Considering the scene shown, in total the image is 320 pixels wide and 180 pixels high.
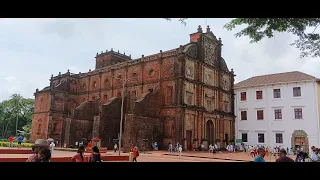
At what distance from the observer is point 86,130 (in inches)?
1414

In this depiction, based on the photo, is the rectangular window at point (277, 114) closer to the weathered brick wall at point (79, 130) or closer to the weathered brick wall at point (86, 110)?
the weathered brick wall at point (86, 110)

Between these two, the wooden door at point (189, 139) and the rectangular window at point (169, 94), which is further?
the rectangular window at point (169, 94)

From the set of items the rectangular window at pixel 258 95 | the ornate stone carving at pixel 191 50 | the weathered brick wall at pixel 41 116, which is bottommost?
the weathered brick wall at pixel 41 116

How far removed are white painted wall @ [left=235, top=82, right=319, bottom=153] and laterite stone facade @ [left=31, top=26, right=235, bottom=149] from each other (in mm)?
2447

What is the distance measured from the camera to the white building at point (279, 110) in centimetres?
3092

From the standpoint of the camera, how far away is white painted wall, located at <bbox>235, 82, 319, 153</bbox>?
1211 inches

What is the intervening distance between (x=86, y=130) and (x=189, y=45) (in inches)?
651

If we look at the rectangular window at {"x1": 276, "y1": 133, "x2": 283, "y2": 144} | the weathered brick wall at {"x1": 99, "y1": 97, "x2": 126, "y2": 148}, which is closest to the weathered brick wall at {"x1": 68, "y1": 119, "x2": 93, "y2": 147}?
the weathered brick wall at {"x1": 99, "y1": 97, "x2": 126, "y2": 148}

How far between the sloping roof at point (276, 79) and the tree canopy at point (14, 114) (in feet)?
158

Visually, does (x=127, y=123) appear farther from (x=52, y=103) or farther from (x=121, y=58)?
(x=121, y=58)

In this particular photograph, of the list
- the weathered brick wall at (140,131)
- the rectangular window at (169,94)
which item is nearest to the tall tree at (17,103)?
the weathered brick wall at (140,131)

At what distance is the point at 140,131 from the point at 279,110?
16.8 meters

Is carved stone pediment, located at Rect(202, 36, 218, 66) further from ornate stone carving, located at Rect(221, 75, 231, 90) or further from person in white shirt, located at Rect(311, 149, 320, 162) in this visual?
person in white shirt, located at Rect(311, 149, 320, 162)
